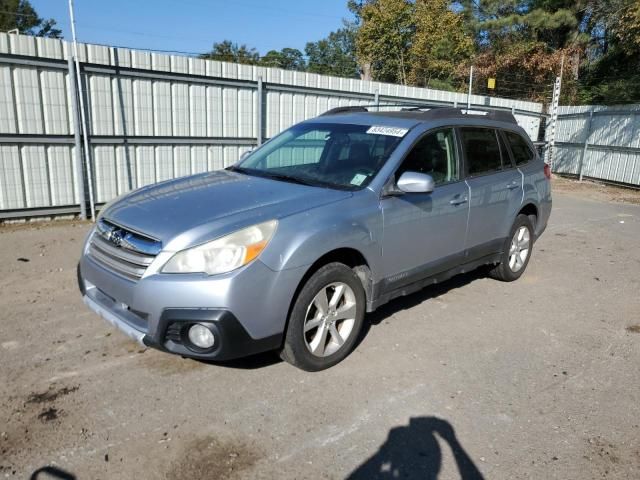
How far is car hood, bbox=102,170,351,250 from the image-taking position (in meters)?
3.00

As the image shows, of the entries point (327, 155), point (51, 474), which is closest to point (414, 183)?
point (327, 155)

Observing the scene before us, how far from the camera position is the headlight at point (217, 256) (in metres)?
2.89

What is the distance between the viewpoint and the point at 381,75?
109ft

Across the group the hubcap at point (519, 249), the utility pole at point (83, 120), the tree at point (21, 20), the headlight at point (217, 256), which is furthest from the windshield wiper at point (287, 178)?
the tree at point (21, 20)

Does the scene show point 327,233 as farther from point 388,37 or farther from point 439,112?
point 388,37

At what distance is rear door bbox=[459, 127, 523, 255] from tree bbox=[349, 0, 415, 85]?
2623cm

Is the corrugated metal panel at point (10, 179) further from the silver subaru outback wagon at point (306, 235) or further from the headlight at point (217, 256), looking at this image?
the headlight at point (217, 256)

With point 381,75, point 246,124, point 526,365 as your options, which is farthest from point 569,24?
point 526,365

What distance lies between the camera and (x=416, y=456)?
2701 mm

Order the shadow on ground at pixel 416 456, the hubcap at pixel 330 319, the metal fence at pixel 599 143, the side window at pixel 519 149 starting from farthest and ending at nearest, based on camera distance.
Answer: the metal fence at pixel 599 143 → the side window at pixel 519 149 → the hubcap at pixel 330 319 → the shadow on ground at pixel 416 456

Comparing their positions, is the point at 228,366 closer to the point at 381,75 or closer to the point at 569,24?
the point at 569,24

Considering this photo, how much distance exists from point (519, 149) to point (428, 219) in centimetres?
210

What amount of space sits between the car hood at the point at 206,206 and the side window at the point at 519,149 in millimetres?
2655

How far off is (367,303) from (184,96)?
6101mm
